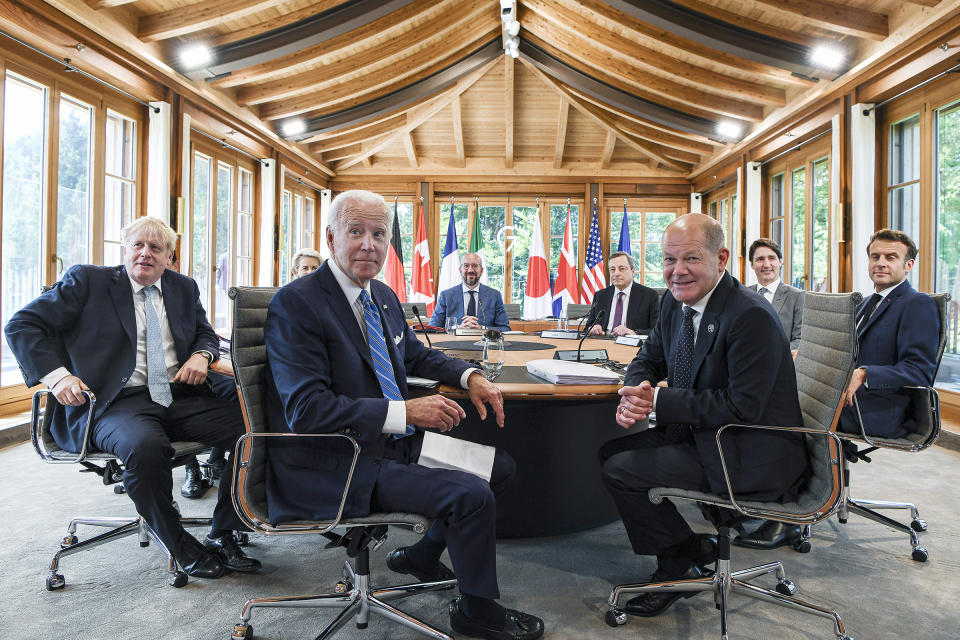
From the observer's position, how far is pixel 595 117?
7.82 metres

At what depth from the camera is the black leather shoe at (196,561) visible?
2057 millimetres

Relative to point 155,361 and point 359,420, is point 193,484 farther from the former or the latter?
point 359,420

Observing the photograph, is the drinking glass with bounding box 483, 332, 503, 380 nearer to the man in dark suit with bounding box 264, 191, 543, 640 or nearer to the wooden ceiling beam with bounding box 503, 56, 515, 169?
the man in dark suit with bounding box 264, 191, 543, 640

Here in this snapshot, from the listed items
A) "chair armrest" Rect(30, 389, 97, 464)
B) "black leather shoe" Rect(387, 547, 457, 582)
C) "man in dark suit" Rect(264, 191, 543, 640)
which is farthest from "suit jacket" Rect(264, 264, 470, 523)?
"chair armrest" Rect(30, 389, 97, 464)

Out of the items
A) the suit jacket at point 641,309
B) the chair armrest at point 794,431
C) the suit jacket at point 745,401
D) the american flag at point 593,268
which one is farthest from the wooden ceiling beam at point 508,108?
the chair armrest at point 794,431

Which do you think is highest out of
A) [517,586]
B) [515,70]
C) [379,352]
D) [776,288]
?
[515,70]

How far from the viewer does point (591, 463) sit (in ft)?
8.28

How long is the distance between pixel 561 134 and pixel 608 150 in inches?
31.2

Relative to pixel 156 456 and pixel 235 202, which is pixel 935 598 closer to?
pixel 156 456

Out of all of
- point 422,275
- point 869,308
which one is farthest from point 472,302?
point 422,275

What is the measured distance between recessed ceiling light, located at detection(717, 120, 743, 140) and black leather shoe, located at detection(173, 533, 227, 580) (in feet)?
21.4

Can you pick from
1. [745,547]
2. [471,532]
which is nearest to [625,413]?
[471,532]

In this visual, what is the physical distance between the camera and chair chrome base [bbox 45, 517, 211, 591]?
2.00 metres

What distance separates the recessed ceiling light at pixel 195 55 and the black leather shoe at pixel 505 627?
474 centimetres
